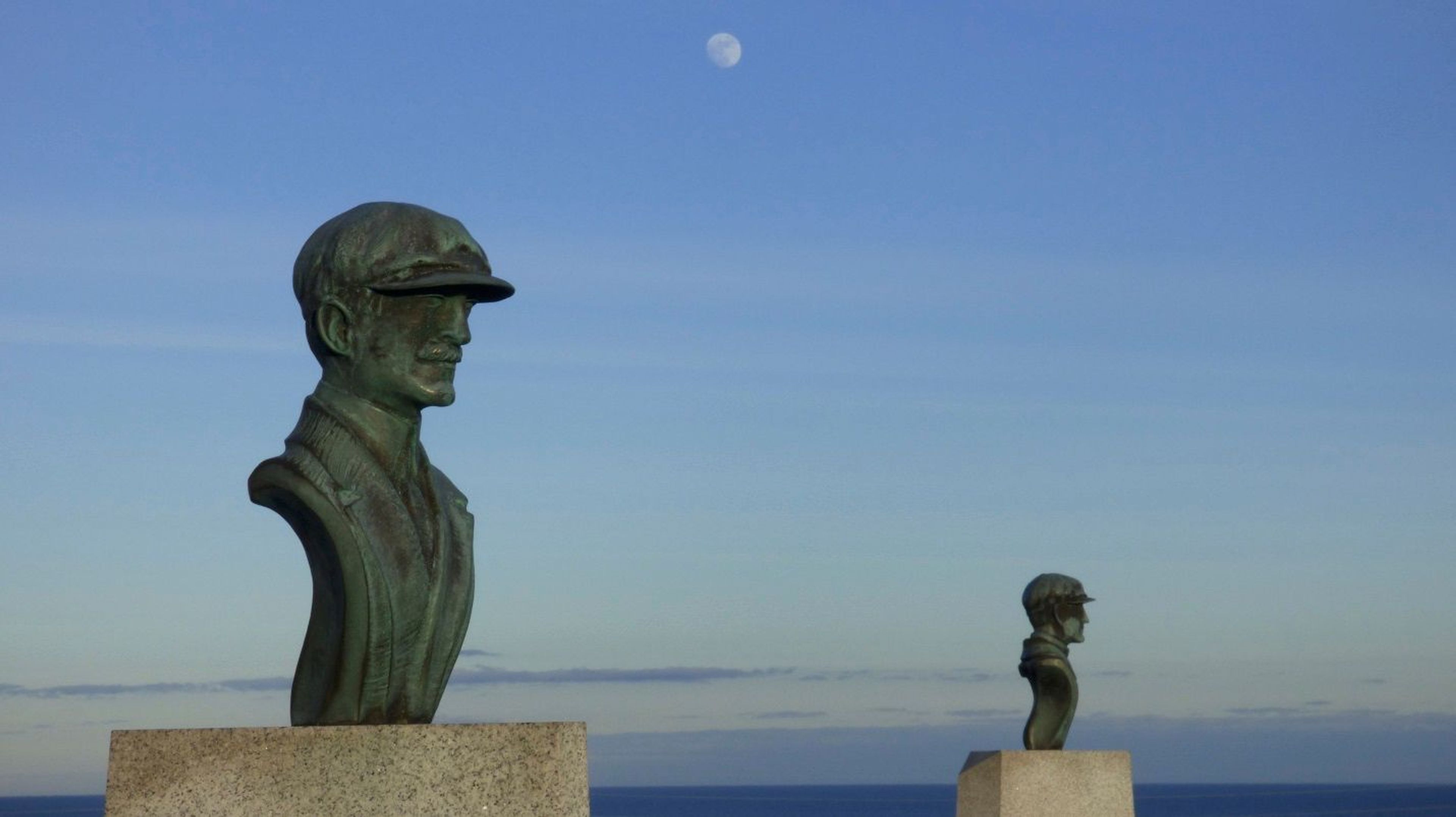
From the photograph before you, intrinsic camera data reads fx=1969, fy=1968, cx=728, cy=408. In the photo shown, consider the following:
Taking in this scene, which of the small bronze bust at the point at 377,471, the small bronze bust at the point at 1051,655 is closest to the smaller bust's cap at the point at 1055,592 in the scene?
the small bronze bust at the point at 1051,655

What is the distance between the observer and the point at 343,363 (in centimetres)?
716

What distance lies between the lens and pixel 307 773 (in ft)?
21.7

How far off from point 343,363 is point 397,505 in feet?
1.83

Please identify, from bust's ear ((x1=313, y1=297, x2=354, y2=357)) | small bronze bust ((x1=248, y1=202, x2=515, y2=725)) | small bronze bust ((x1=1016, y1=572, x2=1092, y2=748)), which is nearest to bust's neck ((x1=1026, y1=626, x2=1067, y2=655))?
small bronze bust ((x1=1016, y1=572, x2=1092, y2=748))

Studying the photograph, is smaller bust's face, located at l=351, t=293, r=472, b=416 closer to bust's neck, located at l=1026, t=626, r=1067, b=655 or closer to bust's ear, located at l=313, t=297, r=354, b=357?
bust's ear, located at l=313, t=297, r=354, b=357

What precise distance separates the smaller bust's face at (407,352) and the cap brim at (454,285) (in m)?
0.04

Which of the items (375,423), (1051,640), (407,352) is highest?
(1051,640)

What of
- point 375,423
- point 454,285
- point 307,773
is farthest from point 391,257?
point 307,773

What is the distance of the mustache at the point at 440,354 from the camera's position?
23.5ft

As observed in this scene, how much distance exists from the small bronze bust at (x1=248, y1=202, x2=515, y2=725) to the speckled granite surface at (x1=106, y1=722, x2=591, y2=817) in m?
0.30

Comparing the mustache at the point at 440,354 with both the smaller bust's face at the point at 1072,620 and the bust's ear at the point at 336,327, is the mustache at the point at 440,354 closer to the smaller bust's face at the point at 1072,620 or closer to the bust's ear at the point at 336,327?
the bust's ear at the point at 336,327

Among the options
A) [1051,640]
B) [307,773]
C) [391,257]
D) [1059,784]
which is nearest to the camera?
[307,773]

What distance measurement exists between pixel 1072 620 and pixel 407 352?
8.73m

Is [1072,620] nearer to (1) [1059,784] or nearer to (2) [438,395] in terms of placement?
(1) [1059,784]
